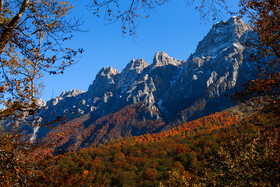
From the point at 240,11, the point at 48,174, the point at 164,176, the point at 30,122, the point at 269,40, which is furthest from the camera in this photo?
the point at 164,176

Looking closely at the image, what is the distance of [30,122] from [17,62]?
2.28m

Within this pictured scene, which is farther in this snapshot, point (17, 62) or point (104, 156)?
point (104, 156)

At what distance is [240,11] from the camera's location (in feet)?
26.7

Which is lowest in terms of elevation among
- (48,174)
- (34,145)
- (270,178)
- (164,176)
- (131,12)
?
(164,176)

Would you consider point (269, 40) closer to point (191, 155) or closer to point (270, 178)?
point (270, 178)

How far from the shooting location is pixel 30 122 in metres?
5.87

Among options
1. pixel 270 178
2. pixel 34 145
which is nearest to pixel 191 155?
pixel 270 178

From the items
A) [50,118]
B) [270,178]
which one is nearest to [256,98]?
[270,178]

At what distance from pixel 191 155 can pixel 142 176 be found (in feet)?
64.4

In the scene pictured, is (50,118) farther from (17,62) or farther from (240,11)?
(240,11)

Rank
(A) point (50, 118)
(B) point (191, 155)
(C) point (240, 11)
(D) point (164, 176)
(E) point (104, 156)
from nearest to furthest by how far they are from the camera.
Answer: (A) point (50, 118), (C) point (240, 11), (D) point (164, 176), (B) point (191, 155), (E) point (104, 156)

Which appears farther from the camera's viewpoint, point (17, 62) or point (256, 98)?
point (256, 98)

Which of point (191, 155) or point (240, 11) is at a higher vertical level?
point (240, 11)

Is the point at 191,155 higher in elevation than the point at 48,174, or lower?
lower
